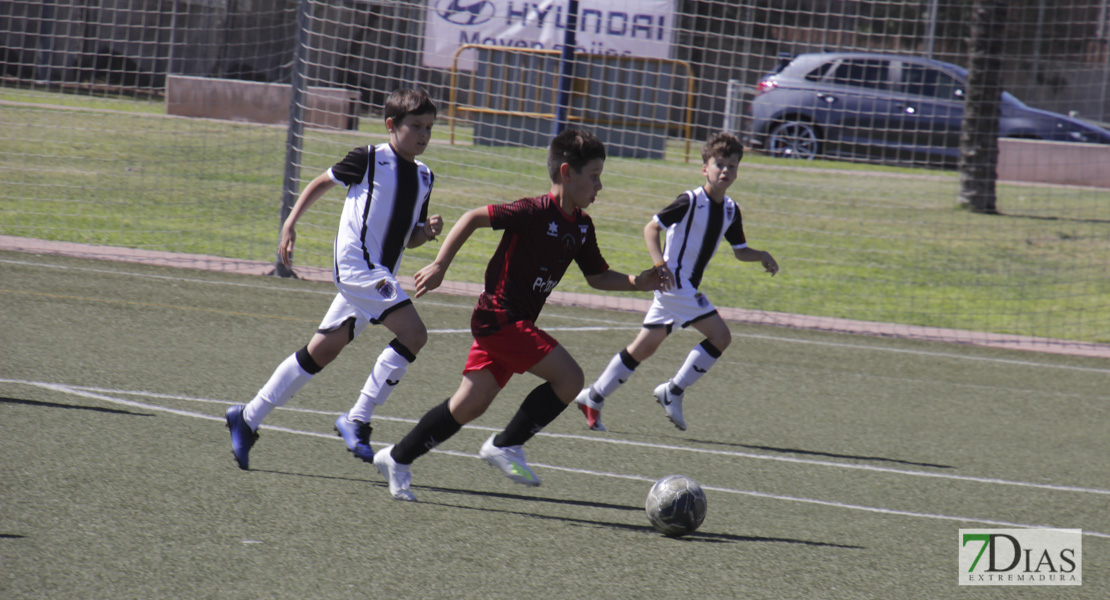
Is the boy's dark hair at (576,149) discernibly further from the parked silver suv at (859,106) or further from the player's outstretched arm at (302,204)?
the parked silver suv at (859,106)

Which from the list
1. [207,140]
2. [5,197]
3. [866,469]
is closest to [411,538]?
[866,469]

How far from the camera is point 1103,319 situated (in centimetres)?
1150

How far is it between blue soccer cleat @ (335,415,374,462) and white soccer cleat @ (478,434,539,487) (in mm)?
662

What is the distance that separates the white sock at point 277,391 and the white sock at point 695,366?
2373 mm

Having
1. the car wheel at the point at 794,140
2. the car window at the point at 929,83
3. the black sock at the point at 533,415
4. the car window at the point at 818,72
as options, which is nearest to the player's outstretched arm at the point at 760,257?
the black sock at the point at 533,415

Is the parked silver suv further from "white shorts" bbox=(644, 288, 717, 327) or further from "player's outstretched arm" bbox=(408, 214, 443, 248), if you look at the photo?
"player's outstretched arm" bbox=(408, 214, 443, 248)

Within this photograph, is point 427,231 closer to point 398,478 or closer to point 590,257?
point 590,257

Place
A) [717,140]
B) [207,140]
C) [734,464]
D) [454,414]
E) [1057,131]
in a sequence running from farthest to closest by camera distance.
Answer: [1057,131] → [207,140] → [717,140] → [734,464] → [454,414]

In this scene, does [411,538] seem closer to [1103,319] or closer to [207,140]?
[1103,319]

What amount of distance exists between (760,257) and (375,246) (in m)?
2.48

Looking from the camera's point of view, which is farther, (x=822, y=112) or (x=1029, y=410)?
(x=822, y=112)

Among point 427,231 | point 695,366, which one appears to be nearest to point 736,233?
point 695,366

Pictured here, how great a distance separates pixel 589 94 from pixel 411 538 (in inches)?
408

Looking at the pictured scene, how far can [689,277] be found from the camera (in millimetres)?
6625
